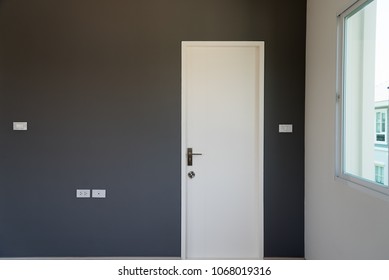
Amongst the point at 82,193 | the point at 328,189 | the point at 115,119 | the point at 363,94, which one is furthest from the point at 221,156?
the point at 82,193

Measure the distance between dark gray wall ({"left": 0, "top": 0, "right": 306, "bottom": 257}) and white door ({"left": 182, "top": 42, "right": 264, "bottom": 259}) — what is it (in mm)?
139

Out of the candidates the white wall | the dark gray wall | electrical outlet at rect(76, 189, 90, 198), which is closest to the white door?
the dark gray wall

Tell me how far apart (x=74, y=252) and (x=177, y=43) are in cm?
258

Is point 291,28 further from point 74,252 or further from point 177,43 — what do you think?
point 74,252

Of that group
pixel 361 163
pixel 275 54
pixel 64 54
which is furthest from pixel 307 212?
pixel 64 54

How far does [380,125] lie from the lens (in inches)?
63.3

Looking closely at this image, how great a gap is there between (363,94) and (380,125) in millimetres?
331

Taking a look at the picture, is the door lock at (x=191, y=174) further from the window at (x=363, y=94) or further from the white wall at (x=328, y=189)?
the window at (x=363, y=94)

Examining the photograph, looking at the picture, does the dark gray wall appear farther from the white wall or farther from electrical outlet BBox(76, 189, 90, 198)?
the white wall

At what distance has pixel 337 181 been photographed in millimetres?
2051

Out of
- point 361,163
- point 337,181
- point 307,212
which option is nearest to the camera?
point 361,163

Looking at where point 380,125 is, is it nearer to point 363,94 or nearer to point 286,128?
point 363,94

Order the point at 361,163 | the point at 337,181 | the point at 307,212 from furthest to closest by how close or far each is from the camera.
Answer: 1. the point at 307,212
2. the point at 337,181
3. the point at 361,163

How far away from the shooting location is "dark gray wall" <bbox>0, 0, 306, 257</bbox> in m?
2.65
